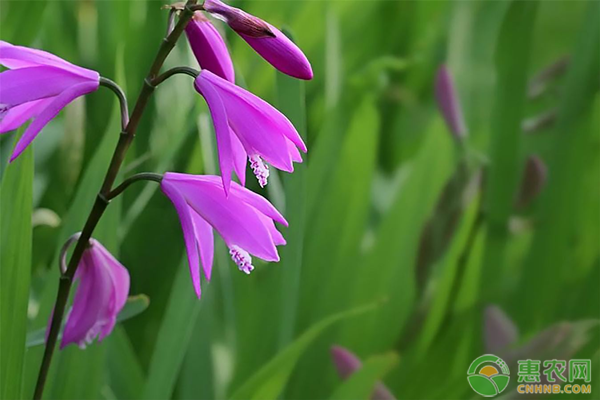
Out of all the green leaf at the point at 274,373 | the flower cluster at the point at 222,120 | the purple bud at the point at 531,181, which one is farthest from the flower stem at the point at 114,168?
the purple bud at the point at 531,181

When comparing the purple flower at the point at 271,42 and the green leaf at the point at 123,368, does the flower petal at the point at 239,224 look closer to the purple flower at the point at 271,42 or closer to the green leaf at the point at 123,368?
the purple flower at the point at 271,42

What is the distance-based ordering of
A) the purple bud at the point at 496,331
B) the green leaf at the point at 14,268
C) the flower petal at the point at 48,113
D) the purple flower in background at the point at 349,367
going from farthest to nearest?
the purple bud at the point at 496,331 < the purple flower in background at the point at 349,367 < the green leaf at the point at 14,268 < the flower petal at the point at 48,113

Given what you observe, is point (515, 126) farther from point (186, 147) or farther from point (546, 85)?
point (186, 147)

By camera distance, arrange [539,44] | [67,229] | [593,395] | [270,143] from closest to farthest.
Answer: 1. [270,143]
2. [67,229]
3. [593,395]
4. [539,44]

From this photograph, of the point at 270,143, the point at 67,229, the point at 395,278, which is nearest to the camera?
the point at 270,143

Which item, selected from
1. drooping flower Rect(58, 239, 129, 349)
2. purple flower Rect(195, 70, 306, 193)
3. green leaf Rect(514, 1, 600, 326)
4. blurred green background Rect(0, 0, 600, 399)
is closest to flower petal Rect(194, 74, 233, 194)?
purple flower Rect(195, 70, 306, 193)

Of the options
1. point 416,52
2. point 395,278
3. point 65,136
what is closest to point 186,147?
point 65,136

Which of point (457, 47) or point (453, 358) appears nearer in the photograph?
point (453, 358)

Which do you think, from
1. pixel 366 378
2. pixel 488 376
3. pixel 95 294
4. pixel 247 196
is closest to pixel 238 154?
pixel 247 196
